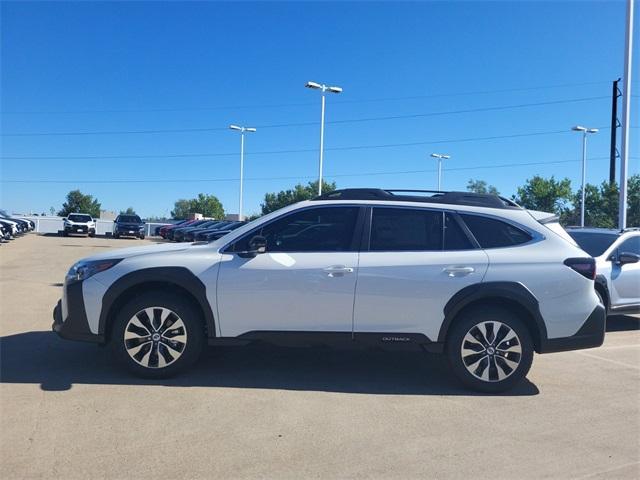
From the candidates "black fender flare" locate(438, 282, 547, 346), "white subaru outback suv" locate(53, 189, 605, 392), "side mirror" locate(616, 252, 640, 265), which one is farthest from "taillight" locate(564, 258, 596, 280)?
"side mirror" locate(616, 252, 640, 265)

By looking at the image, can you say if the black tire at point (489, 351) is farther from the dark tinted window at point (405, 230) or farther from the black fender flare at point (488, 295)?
the dark tinted window at point (405, 230)

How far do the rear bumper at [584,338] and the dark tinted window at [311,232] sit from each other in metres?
2.10

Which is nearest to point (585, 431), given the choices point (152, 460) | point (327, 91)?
point (152, 460)

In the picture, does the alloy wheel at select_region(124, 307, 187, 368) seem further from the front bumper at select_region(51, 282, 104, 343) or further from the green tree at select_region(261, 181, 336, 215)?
the green tree at select_region(261, 181, 336, 215)

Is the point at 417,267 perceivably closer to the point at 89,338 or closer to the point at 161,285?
the point at 161,285

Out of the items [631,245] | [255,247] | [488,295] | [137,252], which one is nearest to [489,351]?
[488,295]

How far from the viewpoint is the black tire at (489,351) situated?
16.7 ft

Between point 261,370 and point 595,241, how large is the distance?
6.13 meters

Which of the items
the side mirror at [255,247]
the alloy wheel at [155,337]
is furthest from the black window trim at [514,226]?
the alloy wheel at [155,337]

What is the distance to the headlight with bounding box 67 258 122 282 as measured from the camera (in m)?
5.15

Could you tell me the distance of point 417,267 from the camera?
5055mm

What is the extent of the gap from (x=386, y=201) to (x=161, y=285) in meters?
2.32

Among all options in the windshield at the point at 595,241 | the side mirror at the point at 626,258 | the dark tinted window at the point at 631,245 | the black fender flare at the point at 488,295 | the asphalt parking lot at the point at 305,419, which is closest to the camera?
the asphalt parking lot at the point at 305,419

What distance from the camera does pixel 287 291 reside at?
502 centimetres
